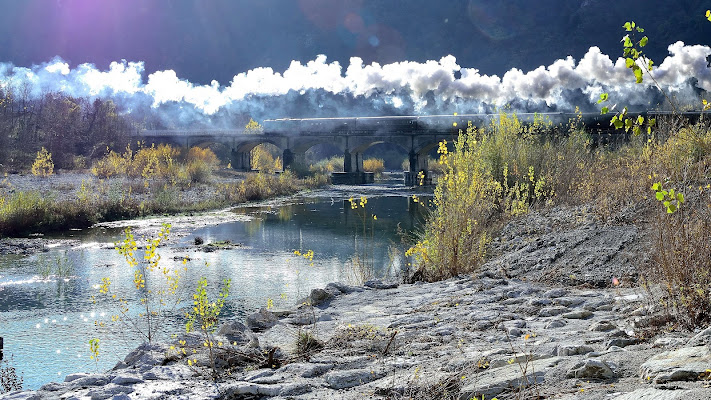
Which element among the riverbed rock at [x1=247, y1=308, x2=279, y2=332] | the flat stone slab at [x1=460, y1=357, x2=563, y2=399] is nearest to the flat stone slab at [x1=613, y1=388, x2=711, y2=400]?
the flat stone slab at [x1=460, y1=357, x2=563, y2=399]

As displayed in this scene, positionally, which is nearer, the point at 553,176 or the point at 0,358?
the point at 0,358

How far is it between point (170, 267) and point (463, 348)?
1016cm

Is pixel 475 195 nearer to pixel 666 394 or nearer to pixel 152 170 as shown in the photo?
pixel 666 394

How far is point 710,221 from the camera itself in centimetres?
581

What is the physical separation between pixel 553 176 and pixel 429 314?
9799 millimetres

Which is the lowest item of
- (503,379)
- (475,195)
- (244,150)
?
(503,379)

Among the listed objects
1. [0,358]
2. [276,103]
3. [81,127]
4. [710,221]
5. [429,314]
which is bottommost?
[0,358]

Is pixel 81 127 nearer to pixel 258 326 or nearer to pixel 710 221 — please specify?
pixel 258 326

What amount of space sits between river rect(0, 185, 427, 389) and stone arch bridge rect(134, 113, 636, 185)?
32.8 metres

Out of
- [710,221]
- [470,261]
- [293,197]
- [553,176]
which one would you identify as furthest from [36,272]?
[293,197]

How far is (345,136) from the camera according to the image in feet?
208

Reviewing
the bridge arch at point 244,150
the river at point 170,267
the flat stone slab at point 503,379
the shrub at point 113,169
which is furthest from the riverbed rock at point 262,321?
the bridge arch at point 244,150

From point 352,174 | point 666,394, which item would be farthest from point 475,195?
point 352,174

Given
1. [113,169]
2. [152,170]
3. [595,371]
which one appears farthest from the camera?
[113,169]
